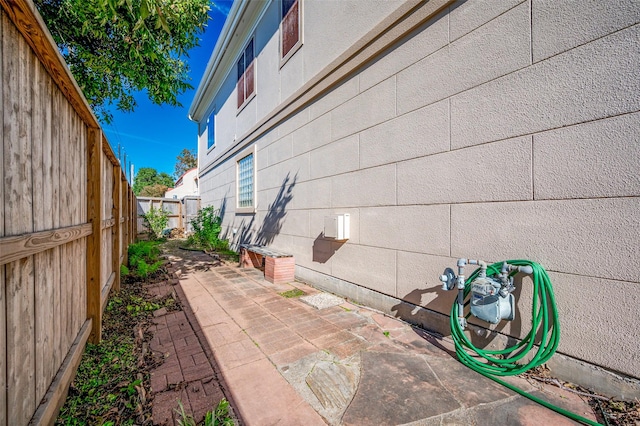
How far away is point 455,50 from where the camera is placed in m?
2.48

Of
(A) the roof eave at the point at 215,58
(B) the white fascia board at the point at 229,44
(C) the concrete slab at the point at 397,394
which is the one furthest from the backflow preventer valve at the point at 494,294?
(A) the roof eave at the point at 215,58

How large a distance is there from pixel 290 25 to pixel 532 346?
590cm

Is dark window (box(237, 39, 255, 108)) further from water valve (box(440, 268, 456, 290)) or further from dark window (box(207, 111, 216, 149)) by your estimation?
water valve (box(440, 268, 456, 290))

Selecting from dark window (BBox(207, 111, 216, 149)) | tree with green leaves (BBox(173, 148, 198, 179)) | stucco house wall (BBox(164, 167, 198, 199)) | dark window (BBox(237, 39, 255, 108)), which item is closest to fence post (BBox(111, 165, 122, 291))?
dark window (BBox(237, 39, 255, 108))

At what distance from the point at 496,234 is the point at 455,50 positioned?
1.69 m

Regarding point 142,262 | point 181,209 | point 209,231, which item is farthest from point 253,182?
point 181,209

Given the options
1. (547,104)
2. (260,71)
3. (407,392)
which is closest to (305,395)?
(407,392)

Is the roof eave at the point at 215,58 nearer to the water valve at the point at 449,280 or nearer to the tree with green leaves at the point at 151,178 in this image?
the water valve at the point at 449,280

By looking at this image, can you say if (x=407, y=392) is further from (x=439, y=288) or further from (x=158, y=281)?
(x=158, y=281)

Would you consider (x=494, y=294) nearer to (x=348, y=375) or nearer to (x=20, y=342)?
(x=348, y=375)

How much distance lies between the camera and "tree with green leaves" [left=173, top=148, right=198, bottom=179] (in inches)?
1693

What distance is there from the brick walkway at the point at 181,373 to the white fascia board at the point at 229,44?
6.68 meters

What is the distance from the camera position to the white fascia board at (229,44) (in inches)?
257

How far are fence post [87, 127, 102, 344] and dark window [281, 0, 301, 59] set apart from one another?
3781mm
